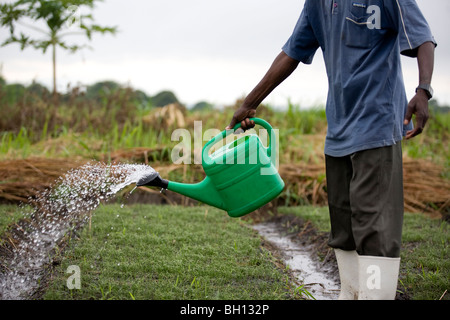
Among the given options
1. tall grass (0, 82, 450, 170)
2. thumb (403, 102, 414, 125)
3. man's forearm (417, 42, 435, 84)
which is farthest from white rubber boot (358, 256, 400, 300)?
tall grass (0, 82, 450, 170)

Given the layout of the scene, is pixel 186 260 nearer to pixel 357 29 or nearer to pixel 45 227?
pixel 45 227

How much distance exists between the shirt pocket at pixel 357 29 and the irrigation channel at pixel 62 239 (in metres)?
1.08

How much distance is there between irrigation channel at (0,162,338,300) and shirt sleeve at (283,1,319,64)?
3.04ft

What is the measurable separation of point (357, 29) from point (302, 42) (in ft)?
1.28

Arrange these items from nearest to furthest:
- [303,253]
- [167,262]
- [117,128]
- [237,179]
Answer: [237,179], [167,262], [303,253], [117,128]

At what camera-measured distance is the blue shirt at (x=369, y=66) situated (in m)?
1.90

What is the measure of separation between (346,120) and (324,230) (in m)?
1.71

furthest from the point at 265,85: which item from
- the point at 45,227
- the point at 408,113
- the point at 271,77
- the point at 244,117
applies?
the point at 45,227

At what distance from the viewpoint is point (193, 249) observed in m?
2.93

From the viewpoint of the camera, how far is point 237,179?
2279mm

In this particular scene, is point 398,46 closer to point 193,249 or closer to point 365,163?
point 365,163

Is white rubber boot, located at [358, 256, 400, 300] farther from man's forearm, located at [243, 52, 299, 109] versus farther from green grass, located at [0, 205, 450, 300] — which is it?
man's forearm, located at [243, 52, 299, 109]

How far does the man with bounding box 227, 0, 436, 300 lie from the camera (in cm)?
188
